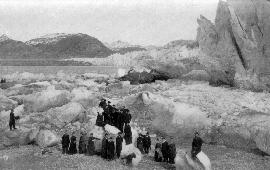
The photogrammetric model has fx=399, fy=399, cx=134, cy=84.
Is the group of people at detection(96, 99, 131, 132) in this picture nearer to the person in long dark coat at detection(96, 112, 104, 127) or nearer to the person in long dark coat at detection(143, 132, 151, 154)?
the person in long dark coat at detection(96, 112, 104, 127)

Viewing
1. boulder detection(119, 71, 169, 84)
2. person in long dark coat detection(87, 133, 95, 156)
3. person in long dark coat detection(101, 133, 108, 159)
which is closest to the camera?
person in long dark coat detection(101, 133, 108, 159)

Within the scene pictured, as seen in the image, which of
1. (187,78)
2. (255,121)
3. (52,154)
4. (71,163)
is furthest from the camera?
(187,78)

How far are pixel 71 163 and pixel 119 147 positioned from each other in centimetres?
237

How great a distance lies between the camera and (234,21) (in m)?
29.0

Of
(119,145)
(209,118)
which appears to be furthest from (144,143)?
(209,118)

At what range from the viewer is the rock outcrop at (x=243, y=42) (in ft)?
91.8

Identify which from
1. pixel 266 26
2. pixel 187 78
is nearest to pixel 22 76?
pixel 187 78

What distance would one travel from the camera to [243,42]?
1125 inches

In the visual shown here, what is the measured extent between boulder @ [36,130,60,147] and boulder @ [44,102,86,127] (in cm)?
327

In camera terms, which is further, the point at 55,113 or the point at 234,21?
Answer: the point at 234,21

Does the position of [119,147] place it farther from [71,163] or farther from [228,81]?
[228,81]

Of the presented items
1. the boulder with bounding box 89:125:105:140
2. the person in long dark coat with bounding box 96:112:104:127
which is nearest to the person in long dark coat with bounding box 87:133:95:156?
the boulder with bounding box 89:125:105:140

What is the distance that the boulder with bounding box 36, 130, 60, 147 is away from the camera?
20736mm

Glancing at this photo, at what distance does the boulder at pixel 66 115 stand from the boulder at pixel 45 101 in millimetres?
2344
